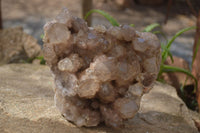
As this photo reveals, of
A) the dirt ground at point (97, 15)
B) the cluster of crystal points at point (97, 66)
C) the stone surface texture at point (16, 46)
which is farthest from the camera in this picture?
the dirt ground at point (97, 15)

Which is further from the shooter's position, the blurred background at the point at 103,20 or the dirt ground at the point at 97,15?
the dirt ground at the point at 97,15

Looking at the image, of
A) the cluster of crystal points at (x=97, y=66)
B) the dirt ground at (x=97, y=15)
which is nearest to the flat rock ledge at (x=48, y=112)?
the cluster of crystal points at (x=97, y=66)

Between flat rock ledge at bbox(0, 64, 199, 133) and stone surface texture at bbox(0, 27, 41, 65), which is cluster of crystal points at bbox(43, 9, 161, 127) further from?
stone surface texture at bbox(0, 27, 41, 65)

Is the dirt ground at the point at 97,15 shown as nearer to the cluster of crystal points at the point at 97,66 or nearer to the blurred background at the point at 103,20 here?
the blurred background at the point at 103,20

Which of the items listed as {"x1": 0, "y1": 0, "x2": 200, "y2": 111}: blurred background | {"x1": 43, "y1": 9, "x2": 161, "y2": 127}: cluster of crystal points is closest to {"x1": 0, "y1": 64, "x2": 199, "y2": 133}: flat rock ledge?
{"x1": 43, "y1": 9, "x2": 161, "y2": 127}: cluster of crystal points

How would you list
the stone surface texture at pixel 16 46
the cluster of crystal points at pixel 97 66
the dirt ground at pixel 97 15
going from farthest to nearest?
1. the dirt ground at pixel 97 15
2. the stone surface texture at pixel 16 46
3. the cluster of crystal points at pixel 97 66

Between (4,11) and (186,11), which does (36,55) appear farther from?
(186,11)

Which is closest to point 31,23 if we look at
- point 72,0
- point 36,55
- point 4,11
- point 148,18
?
point 4,11

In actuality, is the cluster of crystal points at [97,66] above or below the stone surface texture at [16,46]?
above
